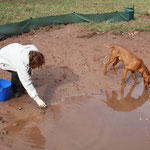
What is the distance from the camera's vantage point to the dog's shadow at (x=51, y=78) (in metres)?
5.94

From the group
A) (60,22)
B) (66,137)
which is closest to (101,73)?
(66,137)

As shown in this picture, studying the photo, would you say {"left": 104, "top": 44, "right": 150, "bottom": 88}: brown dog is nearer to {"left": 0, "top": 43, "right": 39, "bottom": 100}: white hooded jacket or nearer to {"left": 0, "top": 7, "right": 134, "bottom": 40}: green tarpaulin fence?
{"left": 0, "top": 43, "right": 39, "bottom": 100}: white hooded jacket

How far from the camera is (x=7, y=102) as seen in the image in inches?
208

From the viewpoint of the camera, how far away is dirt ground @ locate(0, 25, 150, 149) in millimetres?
5134

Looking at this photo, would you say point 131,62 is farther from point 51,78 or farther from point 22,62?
point 22,62

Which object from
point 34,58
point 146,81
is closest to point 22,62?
point 34,58

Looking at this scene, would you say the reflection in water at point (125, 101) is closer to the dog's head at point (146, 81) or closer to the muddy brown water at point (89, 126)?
the muddy brown water at point (89, 126)

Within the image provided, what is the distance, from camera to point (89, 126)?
15.6ft

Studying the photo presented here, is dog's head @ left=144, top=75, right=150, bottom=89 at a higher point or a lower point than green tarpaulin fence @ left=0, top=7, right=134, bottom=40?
lower

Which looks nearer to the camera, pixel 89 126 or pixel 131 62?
pixel 89 126

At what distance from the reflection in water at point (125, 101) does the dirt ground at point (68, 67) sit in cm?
38

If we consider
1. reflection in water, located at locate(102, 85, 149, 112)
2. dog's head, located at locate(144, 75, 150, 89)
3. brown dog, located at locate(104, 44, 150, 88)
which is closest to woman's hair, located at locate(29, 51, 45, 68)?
reflection in water, located at locate(102, 85, 149, 112)

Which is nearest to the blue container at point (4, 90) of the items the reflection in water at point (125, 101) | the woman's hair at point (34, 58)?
the woman's hair at point (34, 58)

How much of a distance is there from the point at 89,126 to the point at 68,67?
9.71 feet
